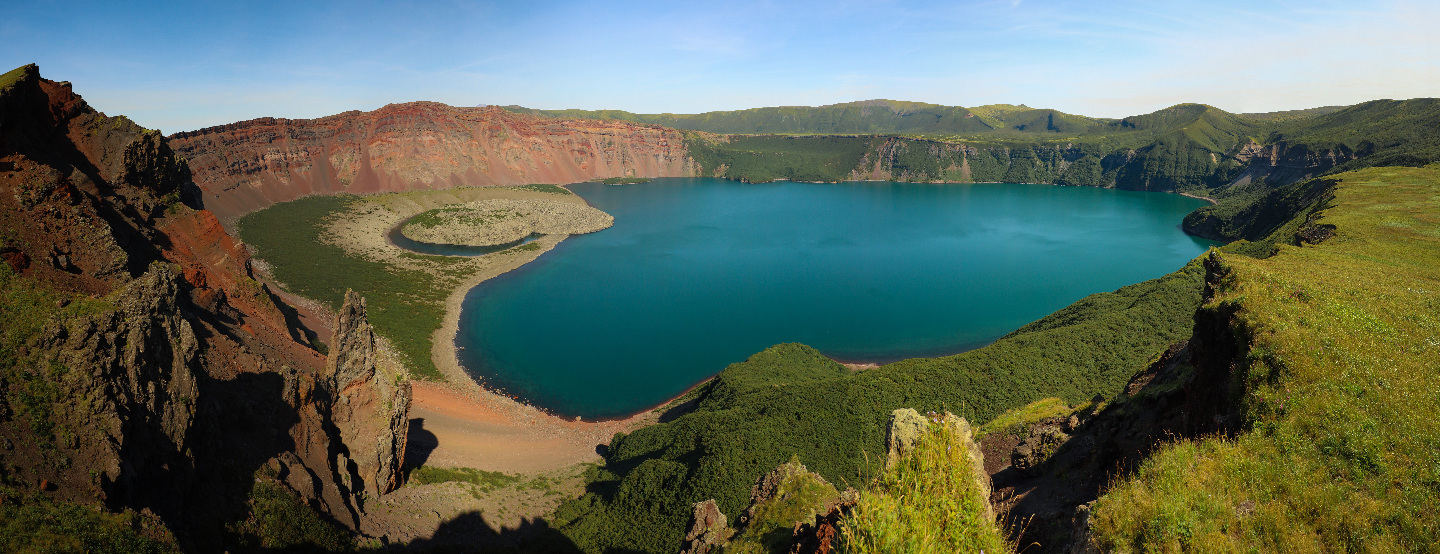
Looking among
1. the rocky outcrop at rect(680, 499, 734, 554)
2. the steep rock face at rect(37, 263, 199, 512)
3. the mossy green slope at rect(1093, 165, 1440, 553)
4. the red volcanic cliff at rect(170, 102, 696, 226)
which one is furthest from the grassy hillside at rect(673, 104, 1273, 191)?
the steep rock face at rect(37, 263, 199, 512)

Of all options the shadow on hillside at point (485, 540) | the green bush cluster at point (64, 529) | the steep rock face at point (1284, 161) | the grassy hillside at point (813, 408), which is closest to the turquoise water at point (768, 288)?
the grassy hillside at point (813, 408)

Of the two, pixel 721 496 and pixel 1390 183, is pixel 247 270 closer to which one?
pixel 721 496

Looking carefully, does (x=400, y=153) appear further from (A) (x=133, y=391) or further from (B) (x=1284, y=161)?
(B) (x=1284, y=161)

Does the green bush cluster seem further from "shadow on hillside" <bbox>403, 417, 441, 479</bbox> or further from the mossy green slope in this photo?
the mossy green slope

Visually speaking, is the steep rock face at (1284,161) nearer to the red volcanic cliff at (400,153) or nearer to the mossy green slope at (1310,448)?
the mossy green slope at (1310,448)

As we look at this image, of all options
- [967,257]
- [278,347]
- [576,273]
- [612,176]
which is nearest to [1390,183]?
[967,257]

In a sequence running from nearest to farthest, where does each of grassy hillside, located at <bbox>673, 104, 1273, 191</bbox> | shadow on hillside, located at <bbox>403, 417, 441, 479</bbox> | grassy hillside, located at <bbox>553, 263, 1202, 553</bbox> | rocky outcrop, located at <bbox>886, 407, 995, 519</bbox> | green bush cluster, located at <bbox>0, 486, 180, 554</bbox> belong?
green bush cluster, located at <bbox>0, 486, 180, 554</bbox>
rocky outcrop, located at <bbox>886, 407, 995, 519</bbox>
grassy hillside, located at <bbox>553, 263, 1202, 553</bbox>
shadow on hillside, located at <bbox>403, 417, 441, 479</bbox>
grassy hillside, located at <bbox>673, 104, 1273, 191</bbox>
